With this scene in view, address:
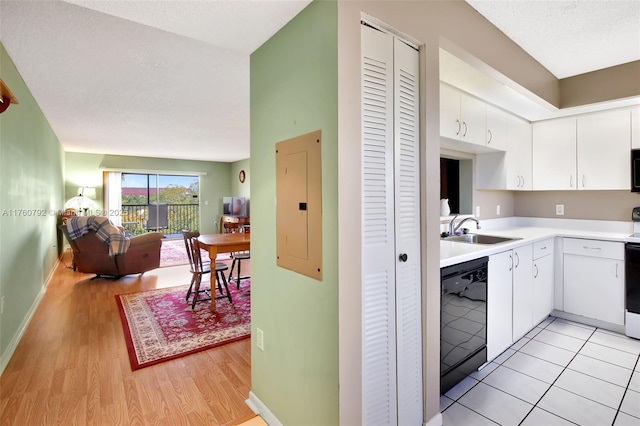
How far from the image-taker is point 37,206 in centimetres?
388

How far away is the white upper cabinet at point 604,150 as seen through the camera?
307 cm

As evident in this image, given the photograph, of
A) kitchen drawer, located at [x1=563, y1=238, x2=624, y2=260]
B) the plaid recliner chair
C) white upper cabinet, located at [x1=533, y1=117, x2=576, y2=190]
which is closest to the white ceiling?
white upper cabinet, located at [x1=533, y1=117, x2=576, y2=190]

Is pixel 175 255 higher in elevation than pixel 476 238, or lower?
lower

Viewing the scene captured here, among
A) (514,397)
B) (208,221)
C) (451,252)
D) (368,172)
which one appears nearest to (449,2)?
(368,172)

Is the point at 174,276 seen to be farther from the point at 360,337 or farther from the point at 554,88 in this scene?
the point at 554,88

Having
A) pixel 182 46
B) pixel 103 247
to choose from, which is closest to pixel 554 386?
pixel 182 46

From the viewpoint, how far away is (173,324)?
3.13m

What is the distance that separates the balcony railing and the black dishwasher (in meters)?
8.71

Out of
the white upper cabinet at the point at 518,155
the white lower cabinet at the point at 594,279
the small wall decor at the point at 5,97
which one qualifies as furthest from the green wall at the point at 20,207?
the white lower cabinet at the point at 594,279

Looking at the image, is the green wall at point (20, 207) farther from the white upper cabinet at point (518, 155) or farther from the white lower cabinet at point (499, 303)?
the white upper cabinet at point (518, 155)

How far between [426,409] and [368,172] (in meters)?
1.28

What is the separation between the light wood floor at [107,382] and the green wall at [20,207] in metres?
0.26

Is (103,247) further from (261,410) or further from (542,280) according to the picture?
(542,280)

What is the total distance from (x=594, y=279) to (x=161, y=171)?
915 cm
